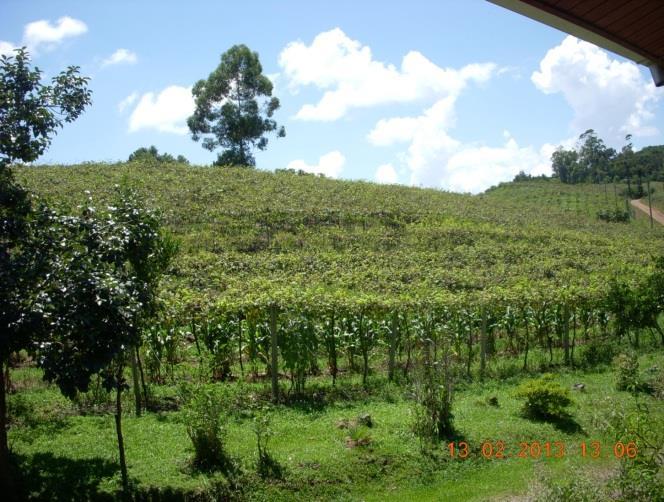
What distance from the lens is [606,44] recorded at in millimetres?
4516

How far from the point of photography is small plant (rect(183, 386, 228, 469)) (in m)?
6.63

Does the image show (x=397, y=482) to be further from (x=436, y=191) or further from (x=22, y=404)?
(x=436, y=191)

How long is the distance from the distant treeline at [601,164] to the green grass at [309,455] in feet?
299

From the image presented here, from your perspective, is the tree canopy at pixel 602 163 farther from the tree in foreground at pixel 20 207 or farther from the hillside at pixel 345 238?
the tree in foreground at pixel 20 207

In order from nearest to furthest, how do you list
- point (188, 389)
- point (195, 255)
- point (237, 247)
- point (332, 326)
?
point (188, 389) → point (332, 326) → point (195, 255) → point (237, 247)

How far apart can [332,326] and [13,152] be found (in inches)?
248

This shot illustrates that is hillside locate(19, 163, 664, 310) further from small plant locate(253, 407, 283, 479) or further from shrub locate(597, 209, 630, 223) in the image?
shrub locate(597, 209, 630, 223)

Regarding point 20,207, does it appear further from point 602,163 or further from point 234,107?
point 602,163

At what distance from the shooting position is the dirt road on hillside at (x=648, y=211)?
201 feet

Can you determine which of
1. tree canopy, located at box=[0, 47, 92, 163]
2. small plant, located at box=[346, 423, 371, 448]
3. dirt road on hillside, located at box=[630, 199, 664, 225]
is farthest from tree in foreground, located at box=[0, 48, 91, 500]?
dirt road on hillside, located at box=[630, 199, 664, 225]

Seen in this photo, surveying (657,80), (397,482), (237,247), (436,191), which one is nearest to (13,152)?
(397,482)

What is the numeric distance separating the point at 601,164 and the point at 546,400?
10457 centimetres
